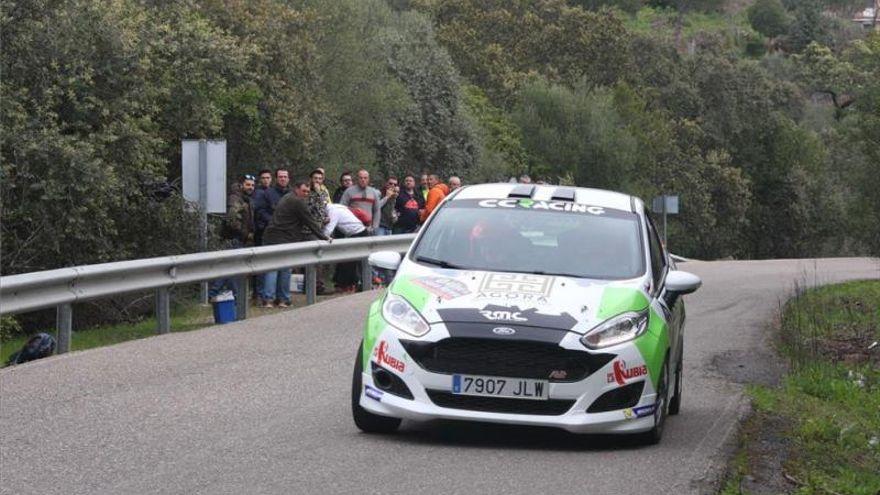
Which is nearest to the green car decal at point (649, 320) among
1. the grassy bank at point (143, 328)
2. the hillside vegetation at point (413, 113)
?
the grassy bank at point (143, 328)

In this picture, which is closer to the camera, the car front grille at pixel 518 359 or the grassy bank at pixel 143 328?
the car front grille at pixel 518 359

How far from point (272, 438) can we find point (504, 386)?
1.37m

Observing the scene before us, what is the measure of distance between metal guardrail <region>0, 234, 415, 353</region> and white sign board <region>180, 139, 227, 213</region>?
1.62m

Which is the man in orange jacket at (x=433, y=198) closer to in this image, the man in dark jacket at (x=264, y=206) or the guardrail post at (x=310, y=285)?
the man in dark jacket at (x=264, y=206)

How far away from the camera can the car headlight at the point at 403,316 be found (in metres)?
9.52

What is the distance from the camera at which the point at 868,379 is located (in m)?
14.5

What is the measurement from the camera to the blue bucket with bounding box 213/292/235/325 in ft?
61.2

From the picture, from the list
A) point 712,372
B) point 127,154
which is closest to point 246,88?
point 127,154

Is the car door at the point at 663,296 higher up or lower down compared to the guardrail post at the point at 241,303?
higher up

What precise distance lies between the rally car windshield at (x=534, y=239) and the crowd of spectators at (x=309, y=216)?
8458mm

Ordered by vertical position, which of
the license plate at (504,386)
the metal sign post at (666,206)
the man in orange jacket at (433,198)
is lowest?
the metal sign post at (666,206)

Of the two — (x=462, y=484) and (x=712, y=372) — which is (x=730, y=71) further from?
(x=462, y=484)

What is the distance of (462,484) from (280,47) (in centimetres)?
3687

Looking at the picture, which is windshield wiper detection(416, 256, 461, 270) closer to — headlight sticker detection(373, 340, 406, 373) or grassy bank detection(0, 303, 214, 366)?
headlight sticker detection(373, 340, 406, 373)
